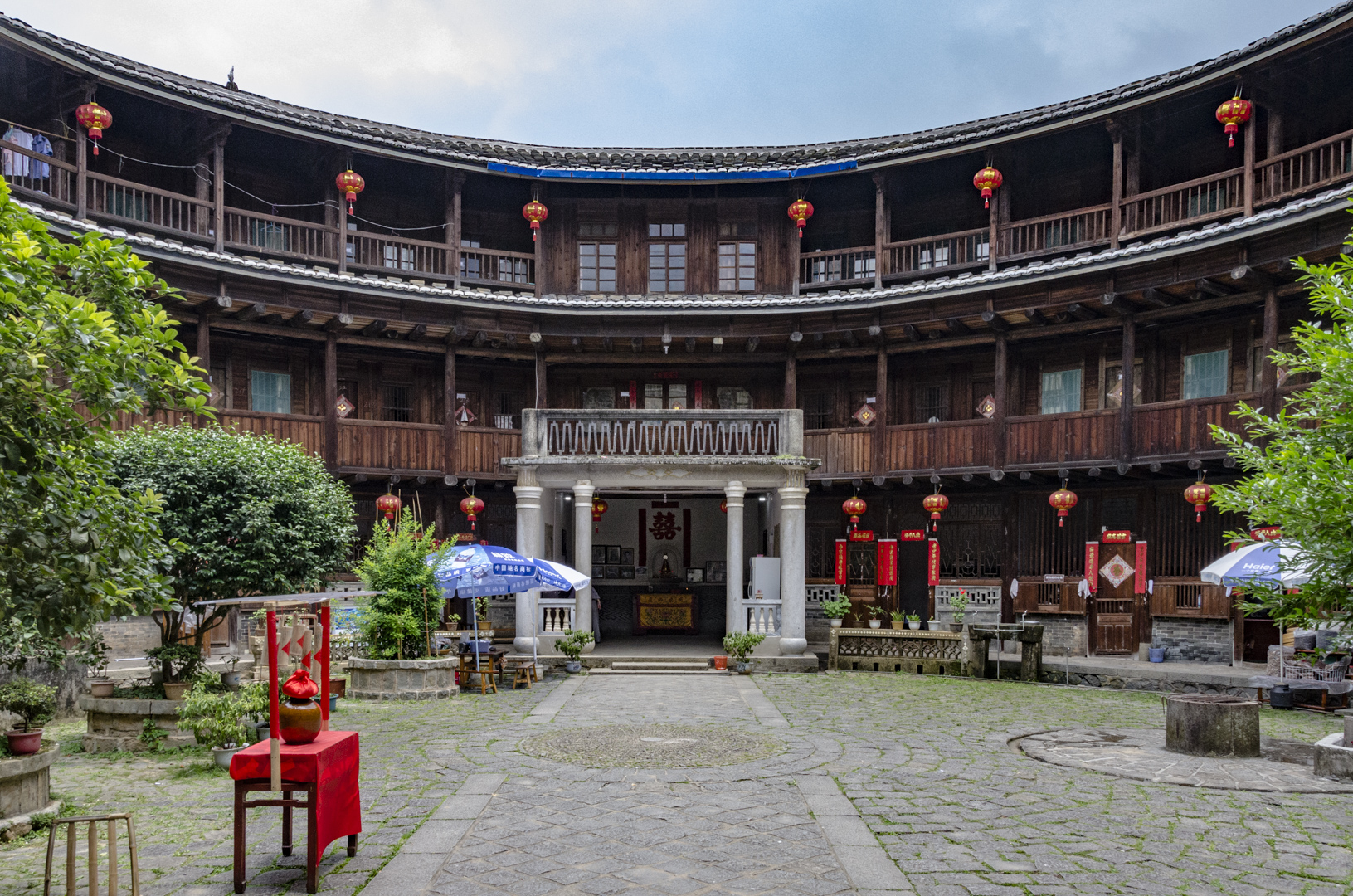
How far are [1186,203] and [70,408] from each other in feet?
70.2

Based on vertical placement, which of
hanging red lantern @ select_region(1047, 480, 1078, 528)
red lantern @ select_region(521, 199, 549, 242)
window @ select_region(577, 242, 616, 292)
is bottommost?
hanging red lantern @ select_region(1047, 480, 1078, 528)

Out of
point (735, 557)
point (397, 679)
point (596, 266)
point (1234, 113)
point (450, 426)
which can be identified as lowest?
point (397, 679)

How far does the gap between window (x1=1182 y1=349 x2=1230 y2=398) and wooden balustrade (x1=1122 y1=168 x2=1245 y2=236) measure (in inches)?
113

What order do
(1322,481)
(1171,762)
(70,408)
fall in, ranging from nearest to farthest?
(70,408), (1322,481), (1171,762)

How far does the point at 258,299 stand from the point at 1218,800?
752 inches

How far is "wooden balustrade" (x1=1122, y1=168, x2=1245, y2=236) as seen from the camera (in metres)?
19.4

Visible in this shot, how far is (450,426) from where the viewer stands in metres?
23.2

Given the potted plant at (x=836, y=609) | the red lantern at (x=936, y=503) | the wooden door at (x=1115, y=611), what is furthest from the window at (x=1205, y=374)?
the potted plant at (x=836, y=609)

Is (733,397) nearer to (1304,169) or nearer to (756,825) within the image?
(1304,169)

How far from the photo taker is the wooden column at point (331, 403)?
71.9 feet

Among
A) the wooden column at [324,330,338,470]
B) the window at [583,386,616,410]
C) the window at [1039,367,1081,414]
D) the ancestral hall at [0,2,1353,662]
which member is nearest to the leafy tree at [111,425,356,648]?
the ancestral hall at [0,2,1353,662]

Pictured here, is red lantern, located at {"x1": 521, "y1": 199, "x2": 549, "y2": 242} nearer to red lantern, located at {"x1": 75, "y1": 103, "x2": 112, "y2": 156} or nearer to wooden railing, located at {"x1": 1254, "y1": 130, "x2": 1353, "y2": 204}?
red lantern, located at {"x1": 75, "y1": 103, "x2": 112, "y2": 156}

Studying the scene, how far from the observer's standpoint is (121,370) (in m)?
6.16

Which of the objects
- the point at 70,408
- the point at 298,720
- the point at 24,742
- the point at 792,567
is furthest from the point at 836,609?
the point at 70,408
